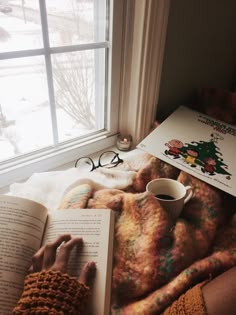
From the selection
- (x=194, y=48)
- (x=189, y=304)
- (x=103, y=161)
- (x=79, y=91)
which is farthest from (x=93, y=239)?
(x=194, y=48)

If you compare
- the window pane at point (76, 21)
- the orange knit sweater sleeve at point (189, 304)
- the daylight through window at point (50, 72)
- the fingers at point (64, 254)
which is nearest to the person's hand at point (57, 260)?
the fingers at point (64, 254)

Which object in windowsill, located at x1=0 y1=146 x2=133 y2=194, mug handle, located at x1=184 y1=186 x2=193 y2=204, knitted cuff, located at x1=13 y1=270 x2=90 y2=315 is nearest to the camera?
knitted cuff, located at x1=13 y1=270 x2=90 y2=315

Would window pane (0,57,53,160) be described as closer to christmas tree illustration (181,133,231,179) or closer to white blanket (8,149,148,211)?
white blanket (8,149,148,211)

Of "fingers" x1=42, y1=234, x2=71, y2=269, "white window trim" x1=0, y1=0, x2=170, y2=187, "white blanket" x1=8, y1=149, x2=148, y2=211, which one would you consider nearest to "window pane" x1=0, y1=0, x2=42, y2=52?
"white window trim" x1=0, y1=0, x2=170, y2=187

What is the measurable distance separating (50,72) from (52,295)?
0.53 meters

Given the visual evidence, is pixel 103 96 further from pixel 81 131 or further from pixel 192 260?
pixel 192 260

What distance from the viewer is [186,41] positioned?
2.74 ft

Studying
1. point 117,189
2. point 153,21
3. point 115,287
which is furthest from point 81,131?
point 115,287

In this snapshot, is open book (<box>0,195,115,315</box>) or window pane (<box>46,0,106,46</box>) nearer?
open book (<box>0,195,115,315</box>)

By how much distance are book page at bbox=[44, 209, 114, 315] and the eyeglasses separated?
261 millimetres

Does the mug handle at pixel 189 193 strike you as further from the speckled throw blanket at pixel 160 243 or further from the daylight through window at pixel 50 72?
the daylight through window at pixel 50 72

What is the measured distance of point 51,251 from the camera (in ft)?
1.55

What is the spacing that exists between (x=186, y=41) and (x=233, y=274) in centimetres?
67

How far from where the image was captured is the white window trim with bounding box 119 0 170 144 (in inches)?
27.2
